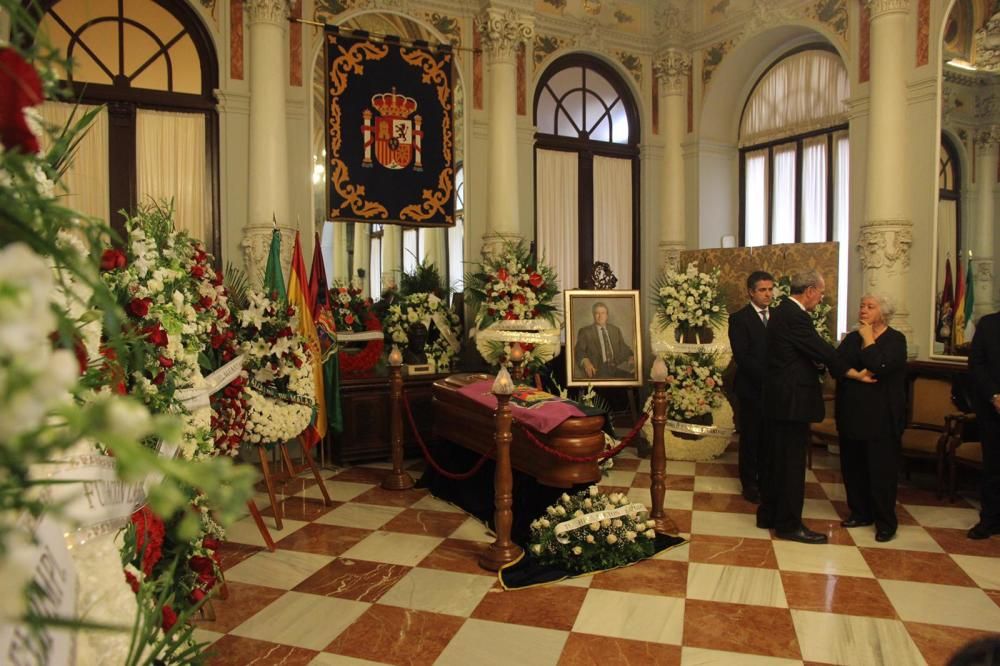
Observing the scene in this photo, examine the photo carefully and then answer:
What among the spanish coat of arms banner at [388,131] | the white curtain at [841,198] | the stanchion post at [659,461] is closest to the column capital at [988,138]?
the white curtain at [841,198]

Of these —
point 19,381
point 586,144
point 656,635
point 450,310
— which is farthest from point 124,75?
point 19,381

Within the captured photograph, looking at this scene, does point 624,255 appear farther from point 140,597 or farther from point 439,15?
point 140,597

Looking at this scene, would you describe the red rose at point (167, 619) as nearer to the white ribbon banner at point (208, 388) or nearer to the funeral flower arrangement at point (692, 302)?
the white ribbon banner at point (208, 388)

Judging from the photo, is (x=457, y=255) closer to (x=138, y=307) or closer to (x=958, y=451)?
(x=958, y=451)

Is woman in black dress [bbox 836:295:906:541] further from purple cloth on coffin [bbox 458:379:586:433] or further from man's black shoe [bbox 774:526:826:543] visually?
purple cloth on coffin [bbox 458:379:586:433]

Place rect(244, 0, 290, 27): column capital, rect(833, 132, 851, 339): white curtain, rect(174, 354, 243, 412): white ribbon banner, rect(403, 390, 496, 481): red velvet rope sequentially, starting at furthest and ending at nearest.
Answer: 1. rect(833, 132, 851, 339): white curtain
2. rect(244, 0, 290, 27): column capital
3. rect(403, 390, 496, 481): red velvet rope
4. rect(174, 354, 243, 412): white ribbon banner

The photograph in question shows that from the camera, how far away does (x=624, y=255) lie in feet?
33.0

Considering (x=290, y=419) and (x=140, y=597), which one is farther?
(x=290, y=419)

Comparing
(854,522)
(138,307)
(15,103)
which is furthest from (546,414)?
(15,103)

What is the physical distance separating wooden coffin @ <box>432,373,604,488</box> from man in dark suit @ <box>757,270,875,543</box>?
1.22 meters

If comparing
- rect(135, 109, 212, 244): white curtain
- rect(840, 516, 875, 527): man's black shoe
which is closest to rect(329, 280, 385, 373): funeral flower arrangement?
rect(135, 109, 212, 244): white curtain

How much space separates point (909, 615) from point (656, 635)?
1.34m

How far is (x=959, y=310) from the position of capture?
6.76m

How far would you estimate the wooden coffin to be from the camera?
4.60 m
